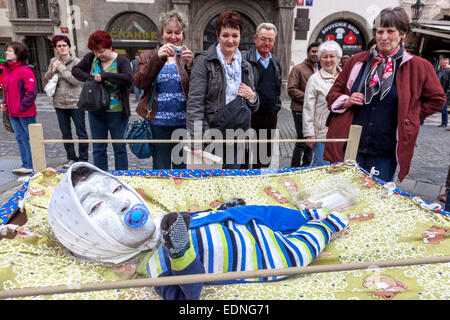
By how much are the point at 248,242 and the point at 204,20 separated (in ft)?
37.4

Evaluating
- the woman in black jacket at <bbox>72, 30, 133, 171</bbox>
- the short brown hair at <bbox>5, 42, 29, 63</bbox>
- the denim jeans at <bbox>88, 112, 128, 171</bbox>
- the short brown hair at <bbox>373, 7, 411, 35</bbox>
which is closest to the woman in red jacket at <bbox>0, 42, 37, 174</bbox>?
the short brown hair at <bbox>5, 42, 29, 63</bbox>

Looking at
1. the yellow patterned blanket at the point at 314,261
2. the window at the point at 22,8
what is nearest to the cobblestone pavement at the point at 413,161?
the yellow patterned blanket at the point at 314,261

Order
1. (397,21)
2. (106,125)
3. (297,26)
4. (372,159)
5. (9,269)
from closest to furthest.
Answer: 1. (9,269)
2. (397,21)
3. (372,159)
4. (106,125)
5. (297,26)

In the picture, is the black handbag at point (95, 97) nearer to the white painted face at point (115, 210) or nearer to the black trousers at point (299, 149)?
the white painted face at point (115, 210)

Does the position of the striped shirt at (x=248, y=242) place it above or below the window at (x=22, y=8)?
below

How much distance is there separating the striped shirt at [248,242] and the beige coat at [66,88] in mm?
3032

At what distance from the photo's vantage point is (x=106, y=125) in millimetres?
3354

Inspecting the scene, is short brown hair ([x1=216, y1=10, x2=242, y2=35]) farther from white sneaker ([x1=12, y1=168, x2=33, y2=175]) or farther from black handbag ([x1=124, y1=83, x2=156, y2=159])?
white sneaker ([x1=12, y1=168, x2=33, y2=175])

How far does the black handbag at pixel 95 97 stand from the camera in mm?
3090

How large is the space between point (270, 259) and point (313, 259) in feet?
0.93

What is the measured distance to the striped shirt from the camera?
148 centimetres

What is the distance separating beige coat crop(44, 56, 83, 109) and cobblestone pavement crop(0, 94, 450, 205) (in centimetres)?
86
